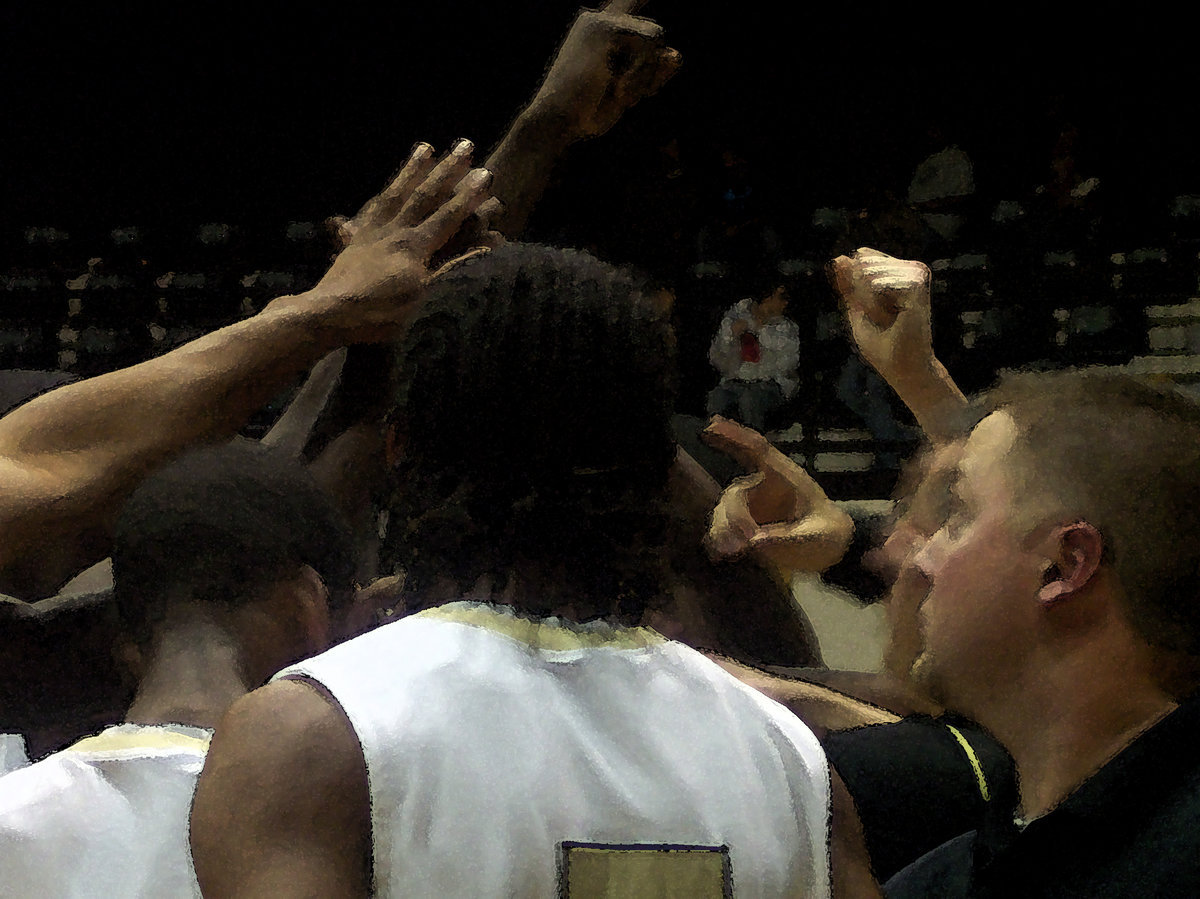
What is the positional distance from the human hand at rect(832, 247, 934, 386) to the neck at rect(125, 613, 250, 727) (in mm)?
686

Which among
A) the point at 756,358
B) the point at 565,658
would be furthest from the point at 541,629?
the point at 756,358

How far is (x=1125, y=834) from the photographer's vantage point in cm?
67

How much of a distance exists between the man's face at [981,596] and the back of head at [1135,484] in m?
0.02

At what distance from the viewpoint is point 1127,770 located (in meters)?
0.69

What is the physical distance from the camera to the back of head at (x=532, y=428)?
2.37 ft

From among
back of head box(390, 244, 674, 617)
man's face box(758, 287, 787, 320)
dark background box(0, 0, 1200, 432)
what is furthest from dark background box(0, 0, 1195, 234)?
back of head box(390, 244, 674, 617)

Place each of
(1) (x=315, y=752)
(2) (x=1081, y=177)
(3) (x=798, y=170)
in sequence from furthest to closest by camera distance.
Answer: (2) (x=1081, y=177) < (3) (x=798, y=170) < (1) (x=315, y=752)

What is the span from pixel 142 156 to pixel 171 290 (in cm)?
45

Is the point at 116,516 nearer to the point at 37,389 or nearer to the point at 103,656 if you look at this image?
the point at 103,656

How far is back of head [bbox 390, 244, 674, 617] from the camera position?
723 mm

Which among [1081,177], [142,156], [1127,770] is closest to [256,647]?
[1127,770]

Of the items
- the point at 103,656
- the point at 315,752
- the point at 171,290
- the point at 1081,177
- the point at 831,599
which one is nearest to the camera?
the point at 315,752

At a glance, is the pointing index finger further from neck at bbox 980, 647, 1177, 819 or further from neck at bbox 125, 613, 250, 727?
neck at bbox 125, 613, 250, 727

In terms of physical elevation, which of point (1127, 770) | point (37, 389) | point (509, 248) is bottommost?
point (1127, 770)
